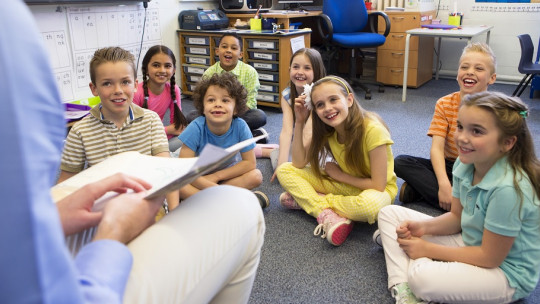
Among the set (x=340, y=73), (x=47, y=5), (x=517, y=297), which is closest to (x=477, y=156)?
(x=517, y=297)

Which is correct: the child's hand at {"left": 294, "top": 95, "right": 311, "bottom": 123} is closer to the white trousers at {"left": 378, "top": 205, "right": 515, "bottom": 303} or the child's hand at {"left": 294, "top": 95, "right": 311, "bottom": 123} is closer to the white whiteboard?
the white trousers at {"left": 378, "top": 205, "right": 515, "bottom": 303}

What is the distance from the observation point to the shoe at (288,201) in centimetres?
195

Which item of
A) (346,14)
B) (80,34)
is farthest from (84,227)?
A: (346,14)

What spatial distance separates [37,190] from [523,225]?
3.77 ft

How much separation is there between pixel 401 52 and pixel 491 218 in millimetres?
3298

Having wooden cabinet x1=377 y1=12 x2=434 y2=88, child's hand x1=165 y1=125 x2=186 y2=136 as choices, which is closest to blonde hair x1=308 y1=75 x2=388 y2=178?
child's hand x1=165 y1=125 x2=186 y2=136

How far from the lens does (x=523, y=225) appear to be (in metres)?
1.16

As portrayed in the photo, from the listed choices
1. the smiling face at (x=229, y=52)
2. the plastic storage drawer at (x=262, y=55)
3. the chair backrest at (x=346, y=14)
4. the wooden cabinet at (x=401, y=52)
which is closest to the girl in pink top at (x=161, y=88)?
the smiling face at (x=229, y=52)

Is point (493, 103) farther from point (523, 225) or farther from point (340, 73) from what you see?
point (340, 73)

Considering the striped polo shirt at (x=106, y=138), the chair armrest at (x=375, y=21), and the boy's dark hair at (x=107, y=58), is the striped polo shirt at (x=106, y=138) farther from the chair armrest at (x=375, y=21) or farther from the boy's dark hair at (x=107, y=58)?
the chair armrest at (x=375, y=21)

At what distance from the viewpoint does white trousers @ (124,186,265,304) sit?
0.69 m

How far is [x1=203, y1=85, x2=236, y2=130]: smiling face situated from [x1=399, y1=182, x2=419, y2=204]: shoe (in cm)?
82

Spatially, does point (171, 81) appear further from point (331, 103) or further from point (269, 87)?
point (269, 87)

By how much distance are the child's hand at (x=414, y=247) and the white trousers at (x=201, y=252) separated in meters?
A: 0.64
